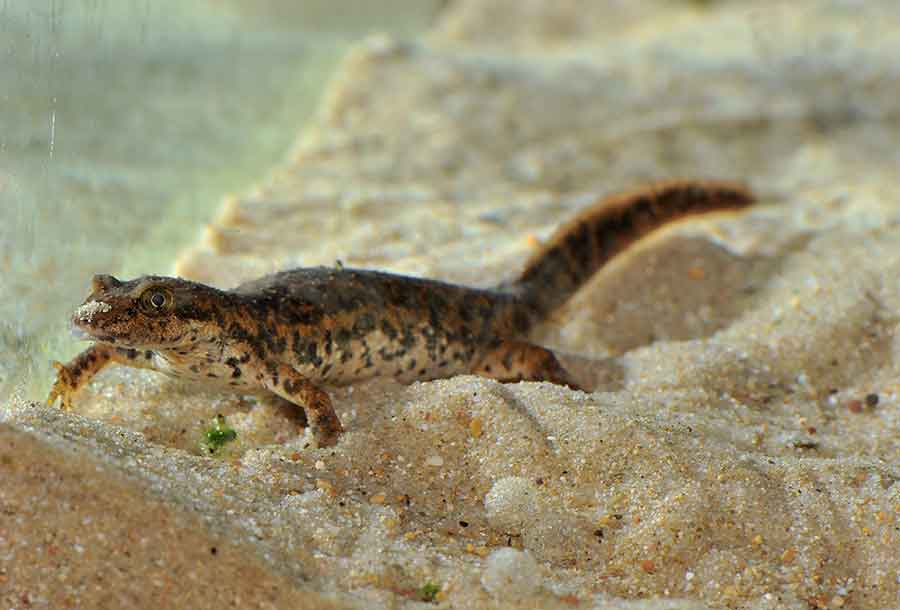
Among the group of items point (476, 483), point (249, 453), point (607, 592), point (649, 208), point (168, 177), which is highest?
point (168, 177)

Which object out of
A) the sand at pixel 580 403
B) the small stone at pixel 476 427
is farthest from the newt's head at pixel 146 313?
the small stone at pixel 476 427

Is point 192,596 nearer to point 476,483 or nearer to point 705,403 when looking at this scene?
point 476,483

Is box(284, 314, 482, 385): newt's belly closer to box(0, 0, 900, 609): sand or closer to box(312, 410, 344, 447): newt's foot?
box(0, 0, 900, 609): sand

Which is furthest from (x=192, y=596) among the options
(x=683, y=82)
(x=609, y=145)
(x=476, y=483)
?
(x=683, y=82)

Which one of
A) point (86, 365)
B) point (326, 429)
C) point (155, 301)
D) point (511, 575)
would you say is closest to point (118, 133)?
point (86, 365)

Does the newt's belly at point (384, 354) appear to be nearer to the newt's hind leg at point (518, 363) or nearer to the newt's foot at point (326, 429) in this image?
the newt's hind leg at point (518, 363)

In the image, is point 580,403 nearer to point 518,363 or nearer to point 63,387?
point 518,363
